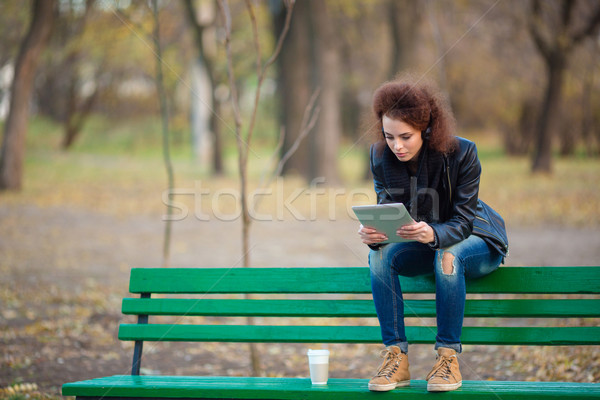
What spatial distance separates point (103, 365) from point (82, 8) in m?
19.9

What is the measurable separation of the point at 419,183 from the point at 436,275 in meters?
0.45

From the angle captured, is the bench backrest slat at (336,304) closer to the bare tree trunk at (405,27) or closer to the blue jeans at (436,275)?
the blue jeans at (436,275)

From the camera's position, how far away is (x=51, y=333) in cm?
602

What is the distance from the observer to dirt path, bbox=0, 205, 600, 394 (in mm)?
5141

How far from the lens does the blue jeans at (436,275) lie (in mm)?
2863

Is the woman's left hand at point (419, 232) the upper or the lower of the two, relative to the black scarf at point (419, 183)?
lower

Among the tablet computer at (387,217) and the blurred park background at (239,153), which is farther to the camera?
the blurred park background at (239,153)

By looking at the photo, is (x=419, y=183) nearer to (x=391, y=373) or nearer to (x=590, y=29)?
(x=391, y=373)

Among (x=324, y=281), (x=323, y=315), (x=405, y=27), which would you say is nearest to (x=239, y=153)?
(x=324, y=281)

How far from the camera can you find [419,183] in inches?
122

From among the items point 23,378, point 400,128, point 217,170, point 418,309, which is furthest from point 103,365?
point 217,170

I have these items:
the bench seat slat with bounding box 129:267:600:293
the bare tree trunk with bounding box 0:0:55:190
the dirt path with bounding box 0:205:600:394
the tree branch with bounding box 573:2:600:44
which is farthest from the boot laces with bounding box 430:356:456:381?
the tree branch with bounding box 573:2:600:44

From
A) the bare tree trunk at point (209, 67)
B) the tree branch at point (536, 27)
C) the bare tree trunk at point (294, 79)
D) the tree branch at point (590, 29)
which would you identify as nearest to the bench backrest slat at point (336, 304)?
the bare tree trunk at point (294, 79)

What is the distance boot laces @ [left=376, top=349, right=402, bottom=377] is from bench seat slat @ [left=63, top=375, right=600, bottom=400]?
0.30ft
